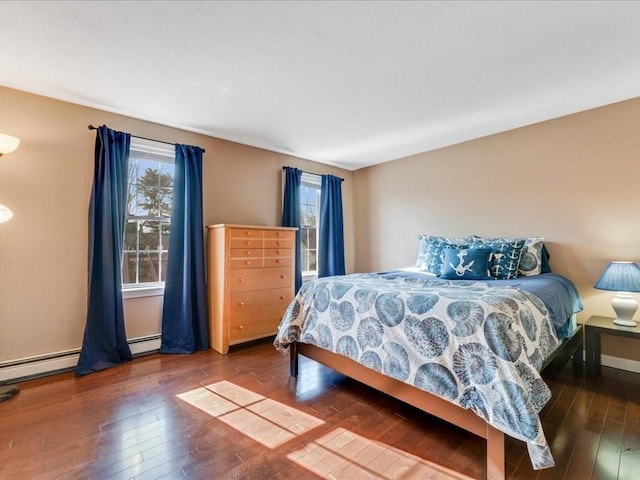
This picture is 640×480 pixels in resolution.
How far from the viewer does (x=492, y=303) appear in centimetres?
148

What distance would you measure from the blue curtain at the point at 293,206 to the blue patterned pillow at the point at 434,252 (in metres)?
1.50

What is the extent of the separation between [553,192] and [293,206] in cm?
280

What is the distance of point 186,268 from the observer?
296cm

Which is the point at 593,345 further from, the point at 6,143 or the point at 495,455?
the point at 6,143

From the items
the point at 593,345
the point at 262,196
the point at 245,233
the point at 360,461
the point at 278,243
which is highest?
the point at 262,196

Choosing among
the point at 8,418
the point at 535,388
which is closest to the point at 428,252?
the point at 535,388

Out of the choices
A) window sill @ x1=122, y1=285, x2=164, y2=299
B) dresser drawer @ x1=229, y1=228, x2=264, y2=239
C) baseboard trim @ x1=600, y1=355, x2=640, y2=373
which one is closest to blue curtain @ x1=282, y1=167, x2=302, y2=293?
A: dresser drawer @ x1=229, y1=228, x2=264, y2=239

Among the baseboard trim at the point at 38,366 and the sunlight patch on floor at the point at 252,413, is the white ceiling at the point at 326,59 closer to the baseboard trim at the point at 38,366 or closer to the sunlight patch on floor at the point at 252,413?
the baseboard trim at the point at 38,366

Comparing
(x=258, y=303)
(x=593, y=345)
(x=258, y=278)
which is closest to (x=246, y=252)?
(x=258, y=278)

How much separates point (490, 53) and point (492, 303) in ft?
5.26

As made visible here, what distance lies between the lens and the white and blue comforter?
1.27 meters

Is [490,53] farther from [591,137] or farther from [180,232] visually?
[180,232]

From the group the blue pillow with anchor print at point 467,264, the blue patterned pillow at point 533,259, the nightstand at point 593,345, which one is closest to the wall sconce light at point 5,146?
the blue pillow with anchor print at point 467,264

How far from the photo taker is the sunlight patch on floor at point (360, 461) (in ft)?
4.50
